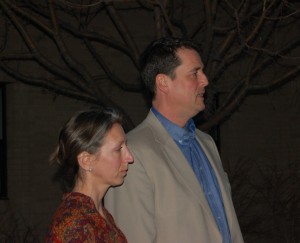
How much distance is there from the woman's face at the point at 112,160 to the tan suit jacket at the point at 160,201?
0.75 feet

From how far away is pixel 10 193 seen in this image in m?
10.5

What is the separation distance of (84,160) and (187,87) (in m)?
0.88

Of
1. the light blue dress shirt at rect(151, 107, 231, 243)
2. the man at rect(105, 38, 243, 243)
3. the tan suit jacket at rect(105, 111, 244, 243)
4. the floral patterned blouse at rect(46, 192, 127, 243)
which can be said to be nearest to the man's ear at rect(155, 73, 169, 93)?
the man at rect(105, 38, 243, 243)

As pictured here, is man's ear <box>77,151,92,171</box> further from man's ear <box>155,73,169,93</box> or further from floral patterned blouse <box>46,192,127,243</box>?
man's ear <box>155,73,169,93</box>

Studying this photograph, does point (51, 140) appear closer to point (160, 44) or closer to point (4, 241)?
point (4, 241)

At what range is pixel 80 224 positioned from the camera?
302cm

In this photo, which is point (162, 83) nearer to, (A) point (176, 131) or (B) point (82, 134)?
(A) point (176, 131)

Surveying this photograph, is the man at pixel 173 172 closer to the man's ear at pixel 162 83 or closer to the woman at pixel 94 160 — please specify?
the man's ear at pixel 162 83

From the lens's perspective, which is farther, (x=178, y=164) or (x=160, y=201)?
(x=178, y=164)

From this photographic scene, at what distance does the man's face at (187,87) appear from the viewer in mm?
3824

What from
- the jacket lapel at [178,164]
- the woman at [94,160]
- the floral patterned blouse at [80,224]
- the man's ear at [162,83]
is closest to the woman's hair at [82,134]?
the woman at [94,160]

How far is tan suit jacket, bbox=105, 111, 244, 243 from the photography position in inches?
138

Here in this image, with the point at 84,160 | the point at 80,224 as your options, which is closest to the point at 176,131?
the point at 84,160

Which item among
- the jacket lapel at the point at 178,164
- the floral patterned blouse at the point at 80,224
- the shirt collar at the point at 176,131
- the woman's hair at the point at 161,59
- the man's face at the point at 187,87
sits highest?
the woman's hair at the point at 161,59
